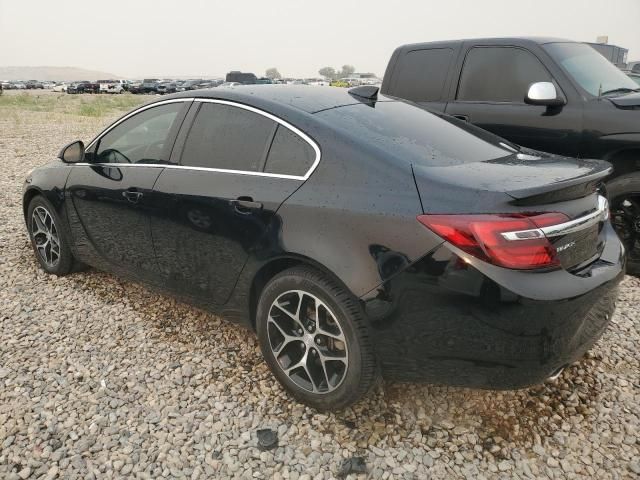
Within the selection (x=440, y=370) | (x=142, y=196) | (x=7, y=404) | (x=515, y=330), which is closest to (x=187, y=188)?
(x=142, y=196)

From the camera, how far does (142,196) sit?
3090mm

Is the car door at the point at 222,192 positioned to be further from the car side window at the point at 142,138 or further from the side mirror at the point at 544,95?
the side mirror at the point at 544,95

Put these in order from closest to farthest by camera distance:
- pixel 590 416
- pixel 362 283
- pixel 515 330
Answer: pixel 515 330 < pixel 362 283 < pixel 590 416

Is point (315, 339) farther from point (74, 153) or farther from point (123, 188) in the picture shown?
point (74, 153)

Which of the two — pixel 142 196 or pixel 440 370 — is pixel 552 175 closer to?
pixel 440 370

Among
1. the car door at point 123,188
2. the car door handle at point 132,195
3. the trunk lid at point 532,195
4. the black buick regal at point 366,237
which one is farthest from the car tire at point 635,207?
the car door handle at point 132,195

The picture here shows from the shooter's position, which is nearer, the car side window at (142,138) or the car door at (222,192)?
the car door at (222,192)

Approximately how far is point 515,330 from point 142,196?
7.57 feet

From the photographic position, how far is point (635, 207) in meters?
3.96

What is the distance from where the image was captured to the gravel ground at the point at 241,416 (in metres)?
2.21

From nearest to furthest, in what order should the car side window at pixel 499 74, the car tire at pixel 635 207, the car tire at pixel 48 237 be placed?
the car tire at pixel 635 207 → the car tire at pixel 48 237 → the car side window at pixel 499 74

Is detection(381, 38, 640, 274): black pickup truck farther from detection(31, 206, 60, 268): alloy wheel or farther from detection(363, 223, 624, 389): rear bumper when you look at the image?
detection(31, 206, 60, 268): alloy wheel

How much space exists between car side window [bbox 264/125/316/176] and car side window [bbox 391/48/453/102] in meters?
2.88

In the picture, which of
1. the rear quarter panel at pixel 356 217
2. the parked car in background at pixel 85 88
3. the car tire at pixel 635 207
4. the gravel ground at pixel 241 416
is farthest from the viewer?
the parked car in background at pixel 85 88
